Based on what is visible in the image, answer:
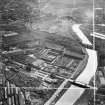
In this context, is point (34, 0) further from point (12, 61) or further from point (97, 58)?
point (97, 58)

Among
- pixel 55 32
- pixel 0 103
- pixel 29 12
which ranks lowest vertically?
pixel 0 103

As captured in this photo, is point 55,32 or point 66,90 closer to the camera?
point 66,90

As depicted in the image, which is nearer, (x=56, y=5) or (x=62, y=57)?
(x=62, y=57)

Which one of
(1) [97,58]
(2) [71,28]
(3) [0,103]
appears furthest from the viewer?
(2) [71,28]

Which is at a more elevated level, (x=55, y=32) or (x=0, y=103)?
(x=55, y=32)

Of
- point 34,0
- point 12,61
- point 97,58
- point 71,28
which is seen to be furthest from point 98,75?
point 34,0

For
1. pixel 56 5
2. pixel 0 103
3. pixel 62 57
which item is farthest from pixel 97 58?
pixel 0 103

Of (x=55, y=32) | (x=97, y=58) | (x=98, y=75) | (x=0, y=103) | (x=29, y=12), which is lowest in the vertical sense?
(x=0, y=103)

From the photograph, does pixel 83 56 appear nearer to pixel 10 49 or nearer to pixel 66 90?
pixel 66 90

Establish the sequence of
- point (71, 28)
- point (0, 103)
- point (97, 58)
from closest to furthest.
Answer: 1. point (0, 103)
2. point (97, 58)
3. point (71, 28)
